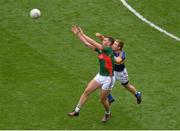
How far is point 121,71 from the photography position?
696 inches

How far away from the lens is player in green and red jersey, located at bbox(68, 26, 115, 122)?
16047mm

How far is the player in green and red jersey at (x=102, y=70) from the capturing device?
52.6 feet

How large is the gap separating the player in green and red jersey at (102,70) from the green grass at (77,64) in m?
0.78

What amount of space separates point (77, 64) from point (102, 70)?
405 cm

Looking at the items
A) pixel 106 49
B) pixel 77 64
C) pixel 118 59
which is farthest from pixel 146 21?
pixel 106 49

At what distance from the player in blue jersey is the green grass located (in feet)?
1.46

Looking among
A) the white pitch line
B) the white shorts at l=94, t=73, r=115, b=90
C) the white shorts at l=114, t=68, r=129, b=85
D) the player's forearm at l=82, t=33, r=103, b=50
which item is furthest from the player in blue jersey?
the white pitch line

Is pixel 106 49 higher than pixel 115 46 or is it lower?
lower

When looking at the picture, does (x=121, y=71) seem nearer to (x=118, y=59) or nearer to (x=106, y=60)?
(x=118, y=59)

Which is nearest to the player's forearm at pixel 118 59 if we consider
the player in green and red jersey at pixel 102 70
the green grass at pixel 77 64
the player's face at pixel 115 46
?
the player's face at pixel 115 46

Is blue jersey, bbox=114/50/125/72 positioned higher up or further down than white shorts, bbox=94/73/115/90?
higher up

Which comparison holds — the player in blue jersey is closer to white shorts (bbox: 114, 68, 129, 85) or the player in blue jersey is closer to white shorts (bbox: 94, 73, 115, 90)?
white shorts (bbox: 114, 68, 129, 85)

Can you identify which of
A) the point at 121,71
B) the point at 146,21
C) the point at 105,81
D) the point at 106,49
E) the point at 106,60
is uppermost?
the point at 146,21

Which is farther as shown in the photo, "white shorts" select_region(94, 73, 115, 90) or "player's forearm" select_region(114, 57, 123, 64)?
"player's forearm" select_region(114, 57, 123, 64)
